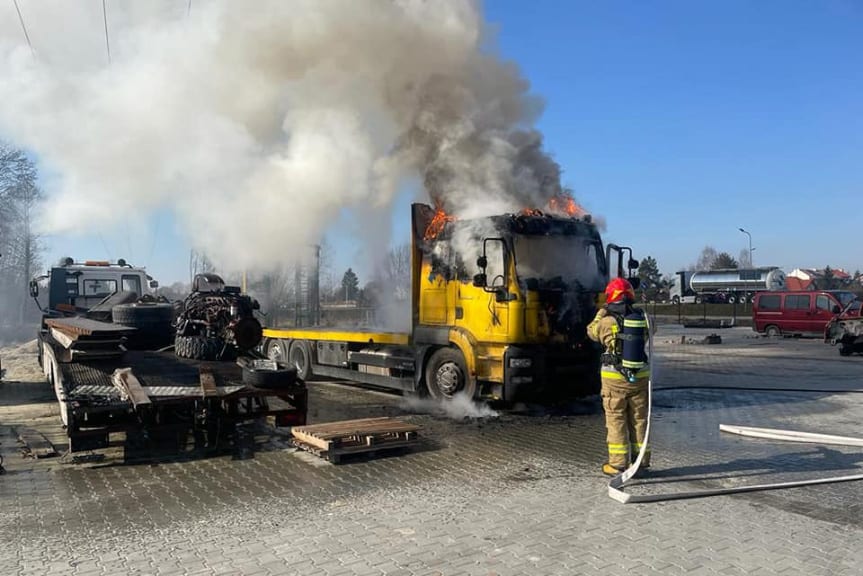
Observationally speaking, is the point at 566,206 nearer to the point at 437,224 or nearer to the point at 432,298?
the point at 437,224

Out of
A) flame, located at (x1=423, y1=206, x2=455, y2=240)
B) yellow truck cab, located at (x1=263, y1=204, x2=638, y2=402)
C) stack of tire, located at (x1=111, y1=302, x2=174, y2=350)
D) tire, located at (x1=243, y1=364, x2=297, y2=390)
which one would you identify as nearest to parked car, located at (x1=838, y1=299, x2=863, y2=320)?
yellow truck cab, located at (x1=263, y1=204, x2=638, y2=402)

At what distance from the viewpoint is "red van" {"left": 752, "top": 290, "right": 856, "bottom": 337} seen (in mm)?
23656

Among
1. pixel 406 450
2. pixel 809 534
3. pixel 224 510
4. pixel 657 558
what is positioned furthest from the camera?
pixel 406 450

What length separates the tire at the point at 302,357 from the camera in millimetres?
12516

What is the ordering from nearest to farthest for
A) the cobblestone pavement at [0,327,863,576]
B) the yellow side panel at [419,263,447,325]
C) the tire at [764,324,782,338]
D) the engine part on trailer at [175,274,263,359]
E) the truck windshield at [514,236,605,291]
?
the cobblestone pavement at [0,327,863,576], the engine part on trailer at [175,274,263,359], the truck windshield at [514,236,605,291], the yellow side panel at [419,263,447,325], the tire at [764,324,782,338]

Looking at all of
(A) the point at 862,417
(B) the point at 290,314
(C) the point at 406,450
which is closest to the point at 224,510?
(C) the point at 406,450

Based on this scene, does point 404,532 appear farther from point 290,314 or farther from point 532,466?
point 290,314

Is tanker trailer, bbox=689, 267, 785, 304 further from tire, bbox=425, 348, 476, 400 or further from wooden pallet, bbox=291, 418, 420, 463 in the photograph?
wooden pallet, bbox=291, 418, 420, 463

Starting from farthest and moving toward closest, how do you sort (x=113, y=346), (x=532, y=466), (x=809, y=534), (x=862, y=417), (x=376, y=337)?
(x=376, y=337)
(x=862, y=417)
(x=113, y=346)
(x=532, y=466)
(x=809, y=534)

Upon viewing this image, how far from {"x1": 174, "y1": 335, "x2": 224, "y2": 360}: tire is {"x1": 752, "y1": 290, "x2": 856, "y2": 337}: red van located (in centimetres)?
2313

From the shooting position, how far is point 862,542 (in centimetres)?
420

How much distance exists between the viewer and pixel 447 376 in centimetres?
898

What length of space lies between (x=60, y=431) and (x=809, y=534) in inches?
324

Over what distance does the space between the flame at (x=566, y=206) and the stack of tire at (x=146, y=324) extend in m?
6.28
